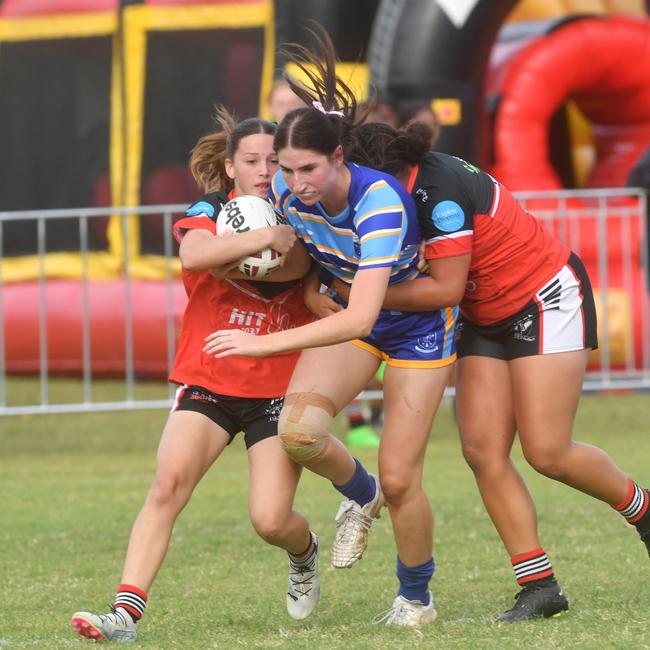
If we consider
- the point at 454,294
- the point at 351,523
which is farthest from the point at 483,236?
the point at 351,523

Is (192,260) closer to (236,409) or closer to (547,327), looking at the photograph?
(236,409)

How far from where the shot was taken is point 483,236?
200 inches

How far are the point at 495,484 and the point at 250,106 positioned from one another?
27.9 feet

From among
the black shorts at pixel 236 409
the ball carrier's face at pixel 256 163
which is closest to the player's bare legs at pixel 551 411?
the black shorts at pixel 236 409

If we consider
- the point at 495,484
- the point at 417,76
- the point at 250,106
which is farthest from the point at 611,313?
the point at 495,484

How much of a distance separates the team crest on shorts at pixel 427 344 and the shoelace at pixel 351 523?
27.6 inches

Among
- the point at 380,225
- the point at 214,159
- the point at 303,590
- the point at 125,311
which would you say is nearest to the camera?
the point at 380,225

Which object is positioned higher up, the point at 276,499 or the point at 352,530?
the point at 276,499

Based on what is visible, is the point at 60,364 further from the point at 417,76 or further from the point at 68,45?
the point at 417,76

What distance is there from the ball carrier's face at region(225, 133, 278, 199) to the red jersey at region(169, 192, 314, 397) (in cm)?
15

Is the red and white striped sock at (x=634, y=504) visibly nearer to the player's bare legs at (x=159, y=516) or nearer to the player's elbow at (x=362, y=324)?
the player's elbow at (x=362, y=324)

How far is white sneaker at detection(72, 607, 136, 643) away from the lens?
464 centimetres

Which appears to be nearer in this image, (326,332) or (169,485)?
(326,332)

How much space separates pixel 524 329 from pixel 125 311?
8.04m
